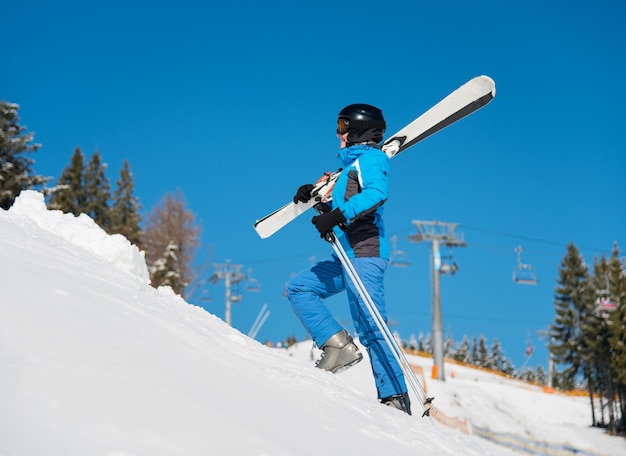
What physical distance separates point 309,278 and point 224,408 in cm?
283

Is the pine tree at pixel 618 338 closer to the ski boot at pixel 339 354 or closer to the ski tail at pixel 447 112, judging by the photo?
the ski tail at pixel 447 112

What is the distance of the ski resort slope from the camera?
5.74 ft

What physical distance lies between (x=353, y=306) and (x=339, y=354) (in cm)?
38

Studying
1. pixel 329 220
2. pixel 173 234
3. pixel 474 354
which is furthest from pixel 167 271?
pixel 474 354

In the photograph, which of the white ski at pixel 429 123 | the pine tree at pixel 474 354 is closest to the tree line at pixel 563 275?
the white ski at pixel 429 123

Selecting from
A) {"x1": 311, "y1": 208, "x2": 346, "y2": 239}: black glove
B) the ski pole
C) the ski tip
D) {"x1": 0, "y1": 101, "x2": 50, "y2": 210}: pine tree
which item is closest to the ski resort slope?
the ski pole

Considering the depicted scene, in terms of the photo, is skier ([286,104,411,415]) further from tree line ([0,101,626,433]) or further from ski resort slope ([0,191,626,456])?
tree line ([0,101,626,433])

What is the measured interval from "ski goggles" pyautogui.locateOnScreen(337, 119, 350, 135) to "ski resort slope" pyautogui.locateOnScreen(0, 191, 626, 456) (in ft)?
6.69

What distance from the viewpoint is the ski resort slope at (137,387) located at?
1.75 meters

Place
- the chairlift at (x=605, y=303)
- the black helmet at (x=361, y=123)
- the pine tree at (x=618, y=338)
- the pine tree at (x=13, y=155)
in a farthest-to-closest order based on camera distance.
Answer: the pine tree at (x=618, y=338)
the chairlift at (x=605, y=303)
the pine tree at (x=13, y=155)
the black helmet at (x=361, y=123)

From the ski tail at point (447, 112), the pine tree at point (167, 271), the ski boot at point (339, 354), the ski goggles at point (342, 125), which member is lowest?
the ski boot at point (339, 354)

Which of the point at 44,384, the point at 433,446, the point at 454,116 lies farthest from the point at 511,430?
the point at 44,384

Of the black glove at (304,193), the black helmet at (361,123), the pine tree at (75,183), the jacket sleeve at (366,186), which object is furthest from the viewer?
the pine tree at (75,183)

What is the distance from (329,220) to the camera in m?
4.55
